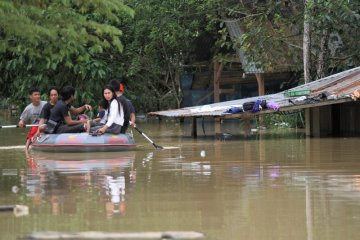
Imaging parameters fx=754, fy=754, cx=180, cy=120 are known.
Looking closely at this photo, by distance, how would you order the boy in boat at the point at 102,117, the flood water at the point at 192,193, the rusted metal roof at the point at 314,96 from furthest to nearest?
the rusted metal roof at the point at 314,96, the boy in boat at the point at 102,117, the flood water at the point at 192,193

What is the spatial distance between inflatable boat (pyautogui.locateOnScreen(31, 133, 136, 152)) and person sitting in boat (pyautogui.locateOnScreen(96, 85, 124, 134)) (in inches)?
4.9

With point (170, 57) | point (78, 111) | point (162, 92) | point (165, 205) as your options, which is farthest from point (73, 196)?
point (162, 92)

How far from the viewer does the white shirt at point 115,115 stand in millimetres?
15055

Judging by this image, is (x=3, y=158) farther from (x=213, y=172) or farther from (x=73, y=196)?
(x=73, y=196)

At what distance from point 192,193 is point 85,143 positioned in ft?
21.6

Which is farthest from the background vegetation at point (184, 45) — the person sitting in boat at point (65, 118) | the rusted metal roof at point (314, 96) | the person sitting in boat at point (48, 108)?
the rusted metal roof at point (314, 96)

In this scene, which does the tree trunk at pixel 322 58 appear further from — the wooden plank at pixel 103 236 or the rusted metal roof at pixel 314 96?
the wooden plank at pixel 103 236

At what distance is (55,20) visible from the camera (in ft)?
28.4

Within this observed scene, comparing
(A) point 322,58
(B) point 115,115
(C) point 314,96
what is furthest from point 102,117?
(A) point 322,58

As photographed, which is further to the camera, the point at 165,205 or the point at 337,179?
the point at 337,179

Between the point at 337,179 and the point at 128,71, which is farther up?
the point at 128,71

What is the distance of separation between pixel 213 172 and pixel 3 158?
524cm

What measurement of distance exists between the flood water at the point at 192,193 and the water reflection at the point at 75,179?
13 mm

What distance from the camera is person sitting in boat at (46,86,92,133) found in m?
15.3
